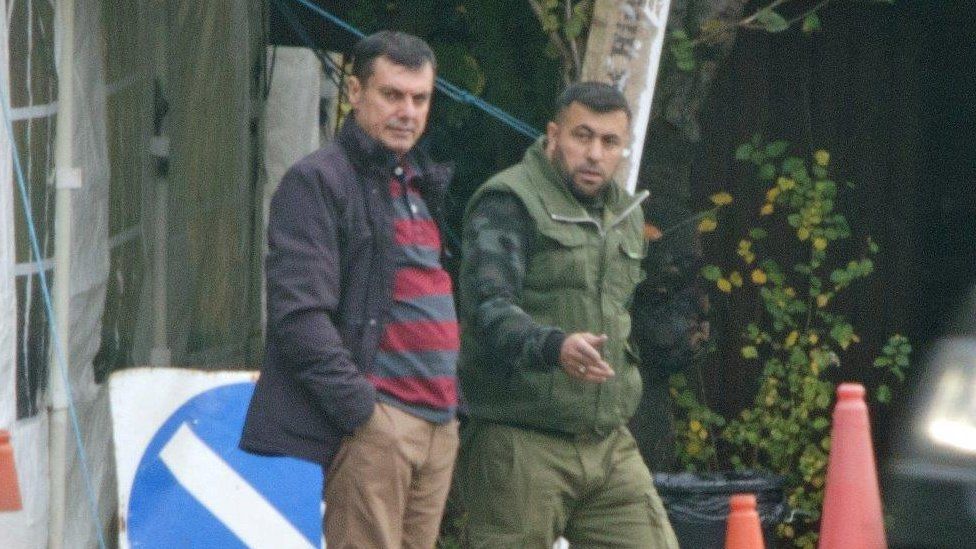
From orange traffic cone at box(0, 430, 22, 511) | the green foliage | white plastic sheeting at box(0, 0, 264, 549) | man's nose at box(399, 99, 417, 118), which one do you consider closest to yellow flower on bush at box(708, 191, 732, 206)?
the green foliage

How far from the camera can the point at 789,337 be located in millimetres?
10742

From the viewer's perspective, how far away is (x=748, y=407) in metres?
11.0

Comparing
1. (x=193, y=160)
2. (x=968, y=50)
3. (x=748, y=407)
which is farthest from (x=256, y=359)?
(x=968, y=50)

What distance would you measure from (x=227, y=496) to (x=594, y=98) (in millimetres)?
1750

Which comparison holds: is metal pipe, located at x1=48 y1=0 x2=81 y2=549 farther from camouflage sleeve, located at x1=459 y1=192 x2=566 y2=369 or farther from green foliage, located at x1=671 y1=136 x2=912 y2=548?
green foliage, located at x1=671 y1=136 x2=912 y2=548

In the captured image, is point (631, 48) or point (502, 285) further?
point (631, 48)

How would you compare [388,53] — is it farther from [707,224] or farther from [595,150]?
[707,224]

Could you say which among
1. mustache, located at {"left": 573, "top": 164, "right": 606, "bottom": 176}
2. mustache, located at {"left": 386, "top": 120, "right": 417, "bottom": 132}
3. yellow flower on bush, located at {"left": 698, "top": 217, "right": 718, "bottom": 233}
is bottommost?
yellow flower on bush, located at {"left": 698, "top": 217, "right": 718, "bottom": 233}

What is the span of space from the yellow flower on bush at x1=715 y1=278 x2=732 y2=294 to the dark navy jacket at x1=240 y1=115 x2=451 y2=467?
509 cm

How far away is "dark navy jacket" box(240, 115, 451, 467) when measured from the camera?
224 inches

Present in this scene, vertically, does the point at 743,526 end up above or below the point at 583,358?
below

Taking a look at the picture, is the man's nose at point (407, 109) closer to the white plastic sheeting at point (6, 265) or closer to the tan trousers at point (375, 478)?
the tan trousers at point (375, 478)

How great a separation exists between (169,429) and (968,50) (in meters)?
5.20

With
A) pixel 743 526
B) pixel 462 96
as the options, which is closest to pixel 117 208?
pixel 462 96
